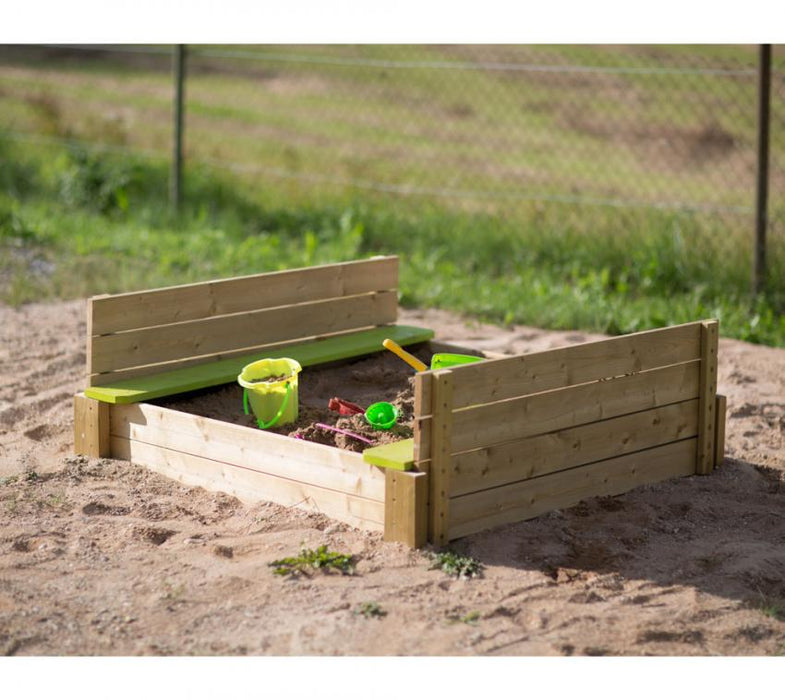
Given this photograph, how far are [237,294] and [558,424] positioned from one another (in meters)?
1.83

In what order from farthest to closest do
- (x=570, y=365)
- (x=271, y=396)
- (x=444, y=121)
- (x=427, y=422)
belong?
1. (x=444, y=121)
2. (x=271, y=396)
3. (x=570, y=365)
4. (x=427, y=422)

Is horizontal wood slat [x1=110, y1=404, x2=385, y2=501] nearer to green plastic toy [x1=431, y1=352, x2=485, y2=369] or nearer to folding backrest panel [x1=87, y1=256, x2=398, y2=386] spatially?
folding backrest panel [x1=87, y1=256, x2=398, y2=386]

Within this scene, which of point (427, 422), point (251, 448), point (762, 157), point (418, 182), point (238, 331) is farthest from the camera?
point (418, 182)

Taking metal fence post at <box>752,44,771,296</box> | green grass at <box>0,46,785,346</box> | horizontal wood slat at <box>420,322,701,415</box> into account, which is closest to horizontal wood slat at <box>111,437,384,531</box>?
horizontal wood slat at <box>420,322,701,415</box>

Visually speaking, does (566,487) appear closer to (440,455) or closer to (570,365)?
(570,365)

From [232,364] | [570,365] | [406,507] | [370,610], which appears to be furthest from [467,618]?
[232,364]

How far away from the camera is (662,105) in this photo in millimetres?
13781

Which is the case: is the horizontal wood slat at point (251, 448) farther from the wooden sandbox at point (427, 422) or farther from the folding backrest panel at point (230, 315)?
the folding backrest panel at point (230, 315)

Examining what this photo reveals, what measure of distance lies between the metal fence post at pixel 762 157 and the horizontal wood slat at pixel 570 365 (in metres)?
2.85

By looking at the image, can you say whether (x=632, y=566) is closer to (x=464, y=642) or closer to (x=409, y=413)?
(x=464, y=642)

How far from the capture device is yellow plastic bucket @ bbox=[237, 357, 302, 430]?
4848 millimetres

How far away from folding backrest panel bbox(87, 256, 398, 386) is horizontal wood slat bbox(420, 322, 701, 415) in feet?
5.48

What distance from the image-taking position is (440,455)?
3.96 metres

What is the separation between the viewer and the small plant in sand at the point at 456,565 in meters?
3.83
